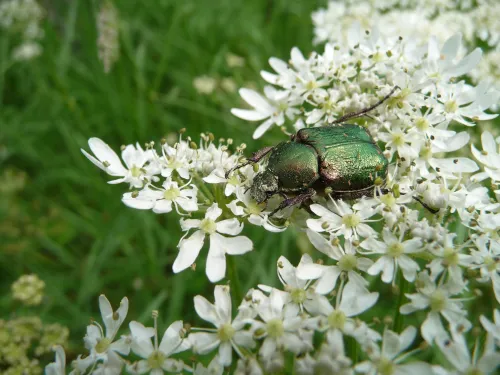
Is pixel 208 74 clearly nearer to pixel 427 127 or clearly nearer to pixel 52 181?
pixel 52 181

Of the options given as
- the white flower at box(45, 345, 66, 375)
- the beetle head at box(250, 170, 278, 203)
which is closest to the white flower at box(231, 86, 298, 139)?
the beetle head at box(250, 170, 278, 203)

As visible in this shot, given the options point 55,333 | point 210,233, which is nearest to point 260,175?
point 210,233

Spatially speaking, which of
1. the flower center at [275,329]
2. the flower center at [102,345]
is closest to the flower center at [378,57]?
the flower center at [275,329]

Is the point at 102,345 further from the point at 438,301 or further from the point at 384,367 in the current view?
the point at 438,301

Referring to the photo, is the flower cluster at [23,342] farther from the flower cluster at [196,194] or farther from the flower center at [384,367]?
the flower center at [384,367]

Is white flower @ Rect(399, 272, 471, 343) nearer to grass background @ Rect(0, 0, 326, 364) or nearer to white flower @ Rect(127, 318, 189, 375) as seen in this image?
white flower @ Rect(127, 318, 189, 375)

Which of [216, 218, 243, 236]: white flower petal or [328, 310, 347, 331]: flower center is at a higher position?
[216, 218, 243, 236]: white flower petal
